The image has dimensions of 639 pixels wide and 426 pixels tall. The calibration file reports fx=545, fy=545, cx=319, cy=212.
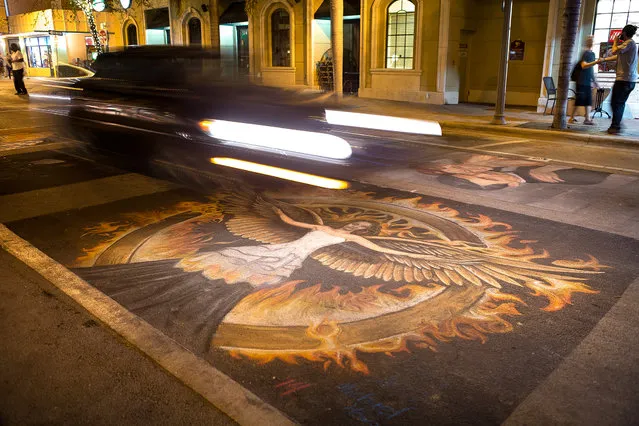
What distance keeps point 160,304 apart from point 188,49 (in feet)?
28.2

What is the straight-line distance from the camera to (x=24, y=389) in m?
3.27

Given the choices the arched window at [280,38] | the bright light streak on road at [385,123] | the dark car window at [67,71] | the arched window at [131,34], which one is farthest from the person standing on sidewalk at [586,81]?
the arched window at [131,34]

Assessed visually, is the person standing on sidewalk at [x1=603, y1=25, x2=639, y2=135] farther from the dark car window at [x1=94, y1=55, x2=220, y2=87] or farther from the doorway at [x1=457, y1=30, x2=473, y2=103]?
the dark car window at [x1=94, y1=55, x2=220, y2=87]

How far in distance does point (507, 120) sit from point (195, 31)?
20389 millimetres

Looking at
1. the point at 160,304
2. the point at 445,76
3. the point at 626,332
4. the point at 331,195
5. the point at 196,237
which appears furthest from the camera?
the point at 445,76

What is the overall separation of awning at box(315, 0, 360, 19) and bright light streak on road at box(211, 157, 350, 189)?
1397cm

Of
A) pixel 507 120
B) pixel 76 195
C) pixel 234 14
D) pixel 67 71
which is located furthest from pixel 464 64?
pixel 67 71

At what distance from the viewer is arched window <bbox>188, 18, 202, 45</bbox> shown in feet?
96.8

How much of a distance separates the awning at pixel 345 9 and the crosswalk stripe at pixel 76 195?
1578cm

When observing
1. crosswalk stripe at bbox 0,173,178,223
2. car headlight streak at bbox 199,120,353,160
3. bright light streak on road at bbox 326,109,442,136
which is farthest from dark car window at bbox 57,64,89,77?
crosswalk stripe at bbox 0,173,178,223

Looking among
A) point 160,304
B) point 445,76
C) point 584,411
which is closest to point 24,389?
point 160,304

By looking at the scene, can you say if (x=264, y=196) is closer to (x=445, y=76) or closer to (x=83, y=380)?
(x=83, y=380)

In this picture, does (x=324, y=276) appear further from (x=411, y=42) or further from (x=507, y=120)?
(x=411, y=42)

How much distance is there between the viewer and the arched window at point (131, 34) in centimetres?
3503
